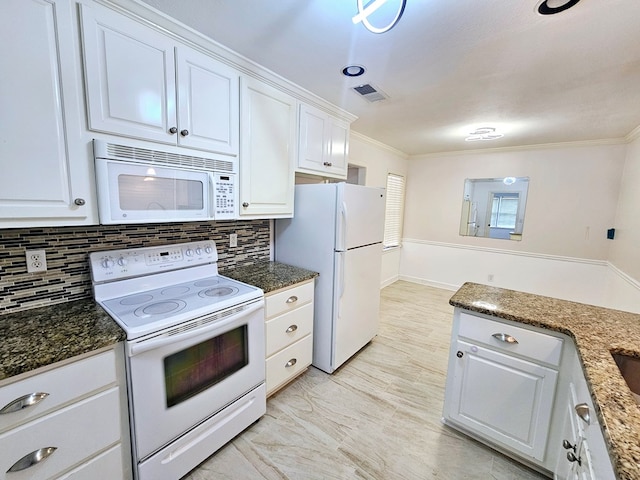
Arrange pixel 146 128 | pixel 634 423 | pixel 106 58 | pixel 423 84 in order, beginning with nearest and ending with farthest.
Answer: pixel 634 423 < pixel 106 58 < pixel 146 128 < pixel 423 84

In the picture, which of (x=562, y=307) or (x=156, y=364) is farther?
(x=562, y=307)

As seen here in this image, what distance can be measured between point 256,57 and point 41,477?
2.29 metres

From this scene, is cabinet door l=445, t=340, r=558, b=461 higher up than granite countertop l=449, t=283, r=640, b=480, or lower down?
lower down

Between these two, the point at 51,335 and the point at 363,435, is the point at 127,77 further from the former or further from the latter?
the point at 363,435

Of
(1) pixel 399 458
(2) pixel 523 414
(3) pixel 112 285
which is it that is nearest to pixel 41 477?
(3) pixel 112 285

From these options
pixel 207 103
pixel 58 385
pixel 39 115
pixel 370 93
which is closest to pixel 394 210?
pixel 370 93

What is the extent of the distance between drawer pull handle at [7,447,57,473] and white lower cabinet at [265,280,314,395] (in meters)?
1.11

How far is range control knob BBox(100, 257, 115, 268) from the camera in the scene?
1.55m

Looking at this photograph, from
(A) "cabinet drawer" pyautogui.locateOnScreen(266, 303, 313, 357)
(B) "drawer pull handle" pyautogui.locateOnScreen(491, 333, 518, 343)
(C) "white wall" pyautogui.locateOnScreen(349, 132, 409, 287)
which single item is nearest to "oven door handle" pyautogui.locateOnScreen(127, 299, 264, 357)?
(A) "cabinet drawer" pyautogui.locateOnScreen(266, 303, 313, 357)

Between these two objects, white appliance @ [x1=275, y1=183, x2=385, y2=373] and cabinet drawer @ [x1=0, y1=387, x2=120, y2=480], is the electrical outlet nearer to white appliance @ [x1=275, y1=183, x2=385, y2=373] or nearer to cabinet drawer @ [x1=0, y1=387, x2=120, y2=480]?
→ cabinet drawer @ [x1=0, y1=387, x2=120, y2=480]

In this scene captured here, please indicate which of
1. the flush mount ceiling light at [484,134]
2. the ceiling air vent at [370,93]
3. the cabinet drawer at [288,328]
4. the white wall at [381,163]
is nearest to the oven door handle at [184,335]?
the cabinet drawer at [288,328]

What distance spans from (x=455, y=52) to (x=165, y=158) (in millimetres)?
1778

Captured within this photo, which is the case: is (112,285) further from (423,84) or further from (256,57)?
(423,84)

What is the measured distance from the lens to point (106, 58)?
1.28 meters
